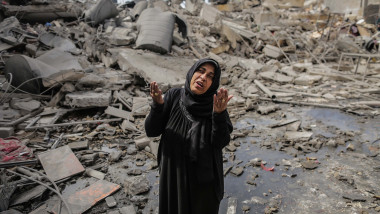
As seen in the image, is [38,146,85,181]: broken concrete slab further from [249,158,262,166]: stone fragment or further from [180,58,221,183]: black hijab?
[249,158,262,166]: stone fragment

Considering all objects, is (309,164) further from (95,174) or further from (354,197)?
(95,174)

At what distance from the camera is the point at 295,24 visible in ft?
57.8

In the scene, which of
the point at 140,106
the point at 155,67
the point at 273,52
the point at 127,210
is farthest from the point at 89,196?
the point at 273,52

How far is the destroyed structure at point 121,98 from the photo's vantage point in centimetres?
333

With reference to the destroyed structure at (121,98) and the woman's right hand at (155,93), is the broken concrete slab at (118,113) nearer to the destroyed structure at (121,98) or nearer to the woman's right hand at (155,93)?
the destroyed structure at (121,98)

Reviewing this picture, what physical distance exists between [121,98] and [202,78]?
15.1 feet

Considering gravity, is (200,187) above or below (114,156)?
above

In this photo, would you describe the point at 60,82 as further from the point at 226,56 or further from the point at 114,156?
the point at 226,56

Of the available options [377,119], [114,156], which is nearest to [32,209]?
[114,156]

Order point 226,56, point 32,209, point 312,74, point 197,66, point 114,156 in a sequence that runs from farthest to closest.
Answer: point 226,56 → point 312,74 → point 114,156 → point 32,209 → point 197,66

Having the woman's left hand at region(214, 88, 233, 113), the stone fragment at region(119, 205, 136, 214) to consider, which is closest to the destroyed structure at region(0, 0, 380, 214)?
the stone fragment at region(119, 205, 136, 214)

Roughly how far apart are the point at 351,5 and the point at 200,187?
79.8 ft

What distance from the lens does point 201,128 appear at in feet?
6.04

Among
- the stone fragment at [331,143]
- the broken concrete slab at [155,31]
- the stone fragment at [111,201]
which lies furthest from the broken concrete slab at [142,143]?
the broken concrete slab at [155,31]
